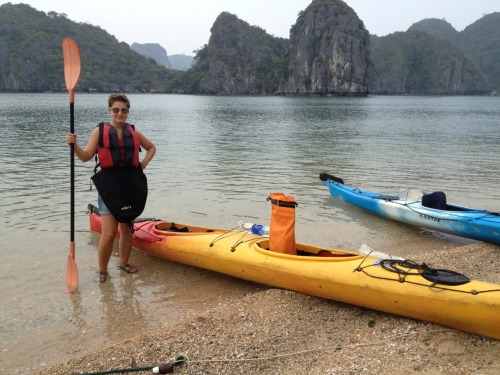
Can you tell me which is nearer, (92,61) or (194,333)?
(194,333)

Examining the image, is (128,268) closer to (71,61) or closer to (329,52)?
(71,61)

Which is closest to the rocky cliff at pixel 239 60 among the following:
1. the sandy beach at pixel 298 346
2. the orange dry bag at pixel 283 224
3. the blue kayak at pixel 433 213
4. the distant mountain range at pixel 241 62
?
the distant mountain range at pixel 241 62

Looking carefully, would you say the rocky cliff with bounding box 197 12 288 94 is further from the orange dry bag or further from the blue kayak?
the orange dry bag

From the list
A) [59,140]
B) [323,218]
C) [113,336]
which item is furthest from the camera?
[59,140]

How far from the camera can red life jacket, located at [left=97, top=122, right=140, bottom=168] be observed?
5023mm

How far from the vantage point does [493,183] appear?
1269 cm

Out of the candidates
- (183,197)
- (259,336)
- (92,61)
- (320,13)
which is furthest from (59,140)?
(92,61)

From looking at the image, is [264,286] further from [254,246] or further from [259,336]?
[259,336]

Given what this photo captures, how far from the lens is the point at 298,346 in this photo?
12.8ft

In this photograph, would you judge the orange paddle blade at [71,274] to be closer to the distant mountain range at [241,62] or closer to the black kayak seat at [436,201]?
the black kayak seat at [436,201]

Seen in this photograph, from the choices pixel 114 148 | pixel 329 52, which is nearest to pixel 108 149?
pixel 114 148

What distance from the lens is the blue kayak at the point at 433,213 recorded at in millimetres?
6973

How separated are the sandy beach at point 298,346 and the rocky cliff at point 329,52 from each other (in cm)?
14499

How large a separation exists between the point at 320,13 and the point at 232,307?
165751 millimetres
